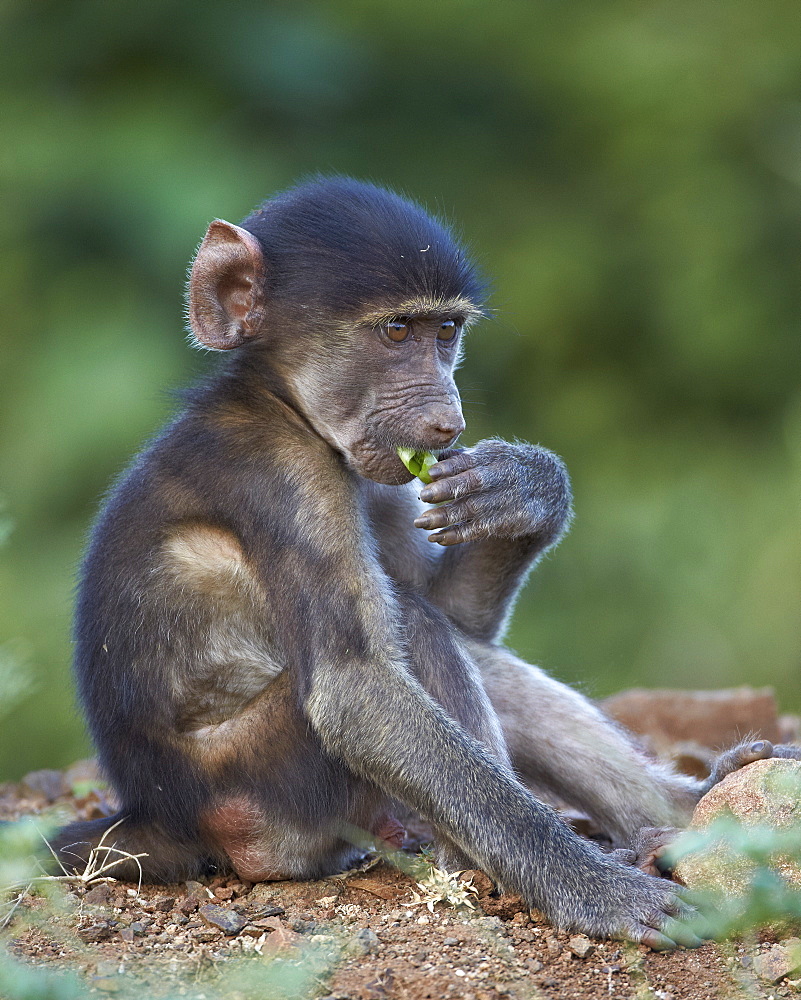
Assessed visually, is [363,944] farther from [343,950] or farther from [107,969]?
[107,969]

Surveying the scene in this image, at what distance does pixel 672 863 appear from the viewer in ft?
13.6

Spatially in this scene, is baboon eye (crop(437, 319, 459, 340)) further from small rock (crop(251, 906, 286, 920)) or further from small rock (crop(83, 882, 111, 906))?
small rock (crop(83, 882, 111, 906))

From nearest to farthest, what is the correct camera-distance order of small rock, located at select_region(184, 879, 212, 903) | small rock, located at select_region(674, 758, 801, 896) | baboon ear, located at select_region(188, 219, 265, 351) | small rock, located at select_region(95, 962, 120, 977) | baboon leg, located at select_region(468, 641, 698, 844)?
small rock, located at select_region(95, 962, 120, 977) → small rock, located at select_region(674, 758, 801, 896) → small rock, located at select_region(184, 879, 212, 903) → baboon ear, located at select_region(188, 219, 265, 351) → baboon leg, located at select_region(468, 641, 698, 844)

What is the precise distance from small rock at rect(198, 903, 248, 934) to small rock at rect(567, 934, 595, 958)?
102 centimetres

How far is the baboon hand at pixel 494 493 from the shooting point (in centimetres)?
439

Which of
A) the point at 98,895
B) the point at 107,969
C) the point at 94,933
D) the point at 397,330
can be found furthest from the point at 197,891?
the point at 397,330

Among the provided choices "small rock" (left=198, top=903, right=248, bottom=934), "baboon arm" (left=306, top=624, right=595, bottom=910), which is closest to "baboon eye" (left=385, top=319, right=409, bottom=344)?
"baboon arm" (left=306, top=624, right=595, bottom=910)

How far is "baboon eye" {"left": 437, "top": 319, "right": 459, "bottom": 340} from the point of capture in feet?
15.4

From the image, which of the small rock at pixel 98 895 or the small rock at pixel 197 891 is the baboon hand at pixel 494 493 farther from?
the small rock at pixel 98 895

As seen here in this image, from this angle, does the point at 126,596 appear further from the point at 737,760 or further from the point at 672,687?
the point at 672,687

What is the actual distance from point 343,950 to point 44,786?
9.12ft

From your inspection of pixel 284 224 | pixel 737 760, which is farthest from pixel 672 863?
pixel 284 224

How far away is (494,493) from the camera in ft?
14.9

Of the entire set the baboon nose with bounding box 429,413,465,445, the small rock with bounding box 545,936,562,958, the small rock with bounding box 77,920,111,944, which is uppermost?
the baboon nose with bounding box 429,413,465,445
